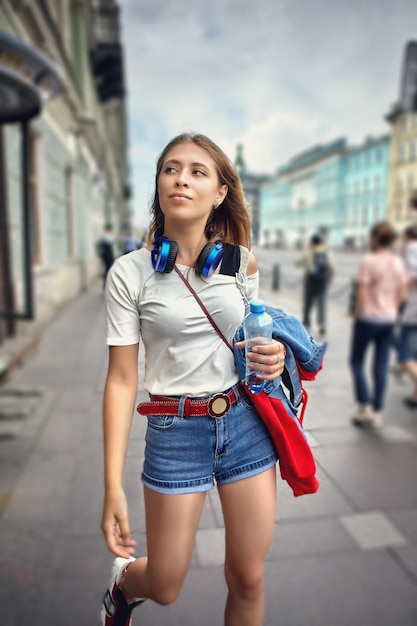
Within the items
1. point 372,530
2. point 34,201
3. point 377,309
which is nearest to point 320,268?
point 377,309

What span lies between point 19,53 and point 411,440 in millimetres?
4735

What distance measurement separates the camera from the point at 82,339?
770cm

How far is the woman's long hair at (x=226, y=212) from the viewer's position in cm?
133

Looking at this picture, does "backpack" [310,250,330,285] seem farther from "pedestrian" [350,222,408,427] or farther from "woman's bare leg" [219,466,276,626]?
"woman's bare leg" [219,466,276,626]

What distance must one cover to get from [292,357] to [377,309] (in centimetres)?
310

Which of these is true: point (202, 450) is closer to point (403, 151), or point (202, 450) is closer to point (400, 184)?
point (403, 151)

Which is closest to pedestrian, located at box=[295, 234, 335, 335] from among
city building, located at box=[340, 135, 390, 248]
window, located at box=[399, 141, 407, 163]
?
city building, located at box=[340, 135, 390, 248]

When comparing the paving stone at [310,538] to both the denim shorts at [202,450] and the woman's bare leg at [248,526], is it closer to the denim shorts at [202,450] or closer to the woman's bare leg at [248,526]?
the woman's bare leg at [248,526]

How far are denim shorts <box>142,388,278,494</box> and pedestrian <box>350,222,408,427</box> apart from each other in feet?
10.1

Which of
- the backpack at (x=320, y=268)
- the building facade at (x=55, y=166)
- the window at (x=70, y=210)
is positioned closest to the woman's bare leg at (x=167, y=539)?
the building facade at (x=55, y=166)

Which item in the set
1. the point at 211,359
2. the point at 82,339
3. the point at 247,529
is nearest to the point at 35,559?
the point at 247,529

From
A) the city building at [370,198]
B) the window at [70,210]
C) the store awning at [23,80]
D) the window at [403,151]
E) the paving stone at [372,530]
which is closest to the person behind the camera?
the paving stone at [372,530]

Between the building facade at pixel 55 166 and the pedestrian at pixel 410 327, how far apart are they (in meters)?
3.90

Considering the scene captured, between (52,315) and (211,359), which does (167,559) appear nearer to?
(211,359)
